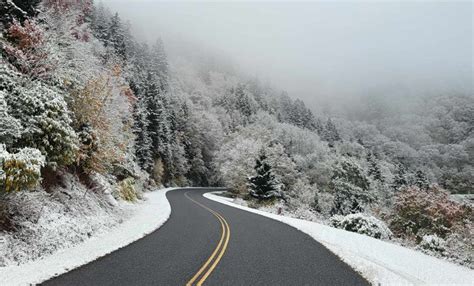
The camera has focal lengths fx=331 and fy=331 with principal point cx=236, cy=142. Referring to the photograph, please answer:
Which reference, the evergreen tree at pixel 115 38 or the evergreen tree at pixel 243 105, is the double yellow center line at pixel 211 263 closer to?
the evergreen tree at pixel 115 38

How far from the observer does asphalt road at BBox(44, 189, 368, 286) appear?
755 centimetres

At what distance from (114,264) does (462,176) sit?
128 meters

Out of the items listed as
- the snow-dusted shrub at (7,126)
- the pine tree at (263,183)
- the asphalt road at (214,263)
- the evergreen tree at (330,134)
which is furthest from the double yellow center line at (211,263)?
the evergreen tree at (330,134)

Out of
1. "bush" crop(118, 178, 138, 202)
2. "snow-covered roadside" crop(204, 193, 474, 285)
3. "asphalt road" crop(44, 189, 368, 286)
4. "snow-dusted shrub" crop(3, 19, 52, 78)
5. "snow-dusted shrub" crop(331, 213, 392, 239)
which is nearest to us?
"asphalt road" crop(44, 189, 368, 286)

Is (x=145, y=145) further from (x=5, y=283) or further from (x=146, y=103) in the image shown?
(x=5, y=283)

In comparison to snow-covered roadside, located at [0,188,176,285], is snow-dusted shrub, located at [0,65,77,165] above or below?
above

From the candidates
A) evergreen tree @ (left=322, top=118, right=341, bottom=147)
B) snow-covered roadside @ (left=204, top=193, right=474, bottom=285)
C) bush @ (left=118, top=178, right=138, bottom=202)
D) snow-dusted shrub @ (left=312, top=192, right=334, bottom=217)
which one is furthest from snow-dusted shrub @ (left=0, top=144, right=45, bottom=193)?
evergreen tree @ (left=322, top=118, right=341, bottom=147)

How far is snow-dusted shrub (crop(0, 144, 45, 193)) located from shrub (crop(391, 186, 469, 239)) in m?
25.9

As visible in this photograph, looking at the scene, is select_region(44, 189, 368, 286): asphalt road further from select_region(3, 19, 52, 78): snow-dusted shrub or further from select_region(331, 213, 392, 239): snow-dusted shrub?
select_region(3, 19, 52, 78): snow-dusted shrub

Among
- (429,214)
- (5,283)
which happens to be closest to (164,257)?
(5,283)

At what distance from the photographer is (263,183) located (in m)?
43.3

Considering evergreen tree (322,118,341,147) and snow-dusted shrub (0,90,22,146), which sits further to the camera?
evergreen tree (322,118,341,147)

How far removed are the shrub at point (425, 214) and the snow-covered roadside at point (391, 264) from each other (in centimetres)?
1498

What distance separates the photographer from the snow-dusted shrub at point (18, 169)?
8.12 m
